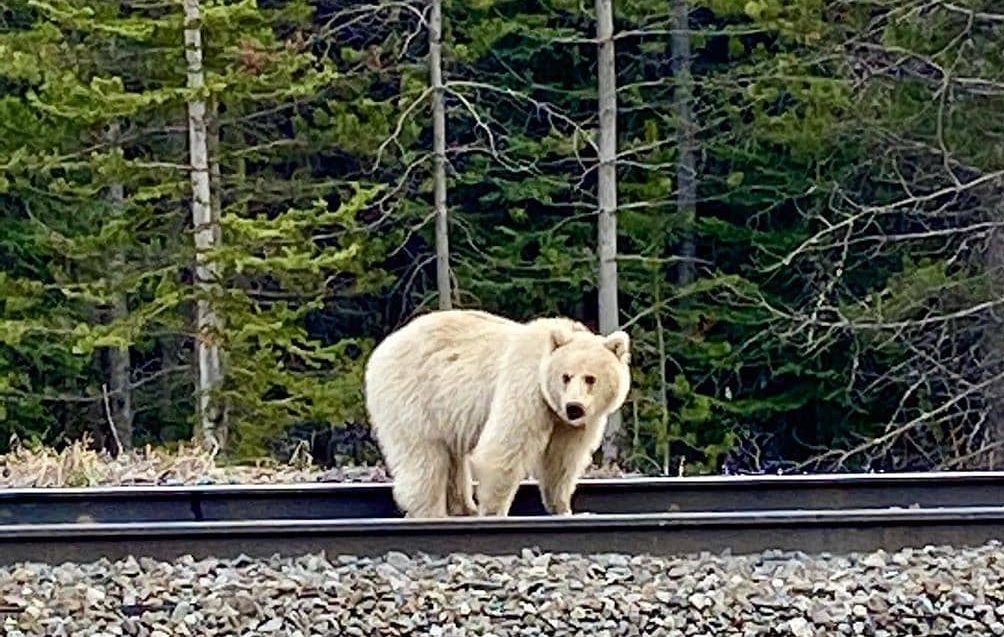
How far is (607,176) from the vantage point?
57.2 feet

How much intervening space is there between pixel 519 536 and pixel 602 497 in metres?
1.32

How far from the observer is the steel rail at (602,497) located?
22.9 ft

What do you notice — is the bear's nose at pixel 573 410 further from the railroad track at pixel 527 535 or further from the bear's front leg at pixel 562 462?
the railroad track at pixel 527 535

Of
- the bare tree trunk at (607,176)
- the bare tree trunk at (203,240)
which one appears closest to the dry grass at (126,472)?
the bare tree trunk at (203,240)

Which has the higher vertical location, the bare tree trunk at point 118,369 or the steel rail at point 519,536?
the steel rail at point 519,536

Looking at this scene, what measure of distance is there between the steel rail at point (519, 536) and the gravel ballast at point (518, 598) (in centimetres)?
15

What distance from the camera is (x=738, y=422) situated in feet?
64.6

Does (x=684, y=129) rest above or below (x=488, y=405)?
below

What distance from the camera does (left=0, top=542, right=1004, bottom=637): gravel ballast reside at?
5086 millimetres

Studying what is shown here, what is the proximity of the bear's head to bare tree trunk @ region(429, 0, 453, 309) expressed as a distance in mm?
11271

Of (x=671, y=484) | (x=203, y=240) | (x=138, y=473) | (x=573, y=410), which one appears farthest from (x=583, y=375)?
(x=203, y=240)

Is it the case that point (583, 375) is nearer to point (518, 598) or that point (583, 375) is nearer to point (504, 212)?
point (518, 598)

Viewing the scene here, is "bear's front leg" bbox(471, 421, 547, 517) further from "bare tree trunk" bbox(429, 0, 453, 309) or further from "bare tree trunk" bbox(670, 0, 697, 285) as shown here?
"bare tree trunk" bbox(670, 0, 697, 285)

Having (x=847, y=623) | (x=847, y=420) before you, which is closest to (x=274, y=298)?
(x=847, y=420)
